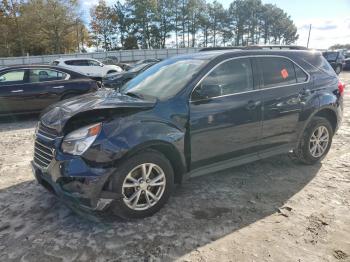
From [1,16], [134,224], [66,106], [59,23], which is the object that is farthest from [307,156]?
[1,16]

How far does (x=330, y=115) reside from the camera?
18.1ft

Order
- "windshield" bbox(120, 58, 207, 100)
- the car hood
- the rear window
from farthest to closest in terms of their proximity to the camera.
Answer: the rear window, "windshield" bbox(120, 58, 207, 100), the car hood

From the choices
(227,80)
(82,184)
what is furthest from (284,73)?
(82,184)

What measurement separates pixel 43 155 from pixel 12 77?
6316 millimetres

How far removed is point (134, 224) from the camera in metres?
3.66

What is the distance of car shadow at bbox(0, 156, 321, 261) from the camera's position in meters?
3.21

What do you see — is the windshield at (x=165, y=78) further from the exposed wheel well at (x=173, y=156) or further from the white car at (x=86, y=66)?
the white car at (x=86, y=66)

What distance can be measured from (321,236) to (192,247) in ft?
4.32

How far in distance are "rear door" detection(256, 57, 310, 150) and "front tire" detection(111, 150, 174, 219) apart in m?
1.63

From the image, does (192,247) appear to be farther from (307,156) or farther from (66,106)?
(307,156)

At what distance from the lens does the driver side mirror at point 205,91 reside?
3988mm

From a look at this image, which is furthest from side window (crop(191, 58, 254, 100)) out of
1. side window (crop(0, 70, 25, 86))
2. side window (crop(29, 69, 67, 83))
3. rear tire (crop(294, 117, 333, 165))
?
side window (crop(0, 70, 25, 86))

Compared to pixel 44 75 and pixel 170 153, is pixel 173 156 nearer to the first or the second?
pixel 170 153

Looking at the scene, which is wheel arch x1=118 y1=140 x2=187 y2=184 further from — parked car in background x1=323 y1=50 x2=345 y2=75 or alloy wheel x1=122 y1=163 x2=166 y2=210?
parked car in background x1=323 y1=50 x2=345 y2=75
